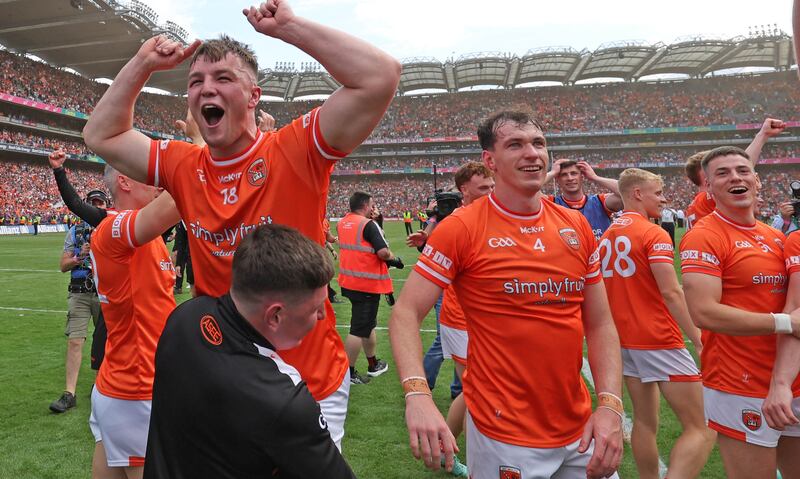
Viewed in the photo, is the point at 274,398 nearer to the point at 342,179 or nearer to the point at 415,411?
the point at 415,411

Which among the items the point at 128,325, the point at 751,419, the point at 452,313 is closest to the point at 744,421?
the point at 751,419

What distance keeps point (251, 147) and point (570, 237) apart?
1.65m

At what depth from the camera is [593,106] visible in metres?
63.6

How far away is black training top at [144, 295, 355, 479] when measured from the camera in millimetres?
1409

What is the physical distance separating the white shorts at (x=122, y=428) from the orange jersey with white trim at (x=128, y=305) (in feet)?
0.17

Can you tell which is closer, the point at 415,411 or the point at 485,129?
the point at 415,411

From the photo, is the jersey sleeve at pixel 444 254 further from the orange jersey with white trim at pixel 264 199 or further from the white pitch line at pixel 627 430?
the white pitch line at pixel 627 430

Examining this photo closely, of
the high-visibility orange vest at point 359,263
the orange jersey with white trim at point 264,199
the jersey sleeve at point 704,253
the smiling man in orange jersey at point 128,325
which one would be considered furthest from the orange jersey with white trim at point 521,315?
the high-visibility orange vest at point 359,263

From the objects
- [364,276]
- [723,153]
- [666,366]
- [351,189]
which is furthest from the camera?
[351,189]

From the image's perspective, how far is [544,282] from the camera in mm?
2531

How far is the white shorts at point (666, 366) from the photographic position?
373 centimetres

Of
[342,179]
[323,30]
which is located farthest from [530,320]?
[342,179]

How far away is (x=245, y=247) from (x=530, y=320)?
1493mm

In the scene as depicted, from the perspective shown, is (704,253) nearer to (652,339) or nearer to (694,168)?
(652,339)
